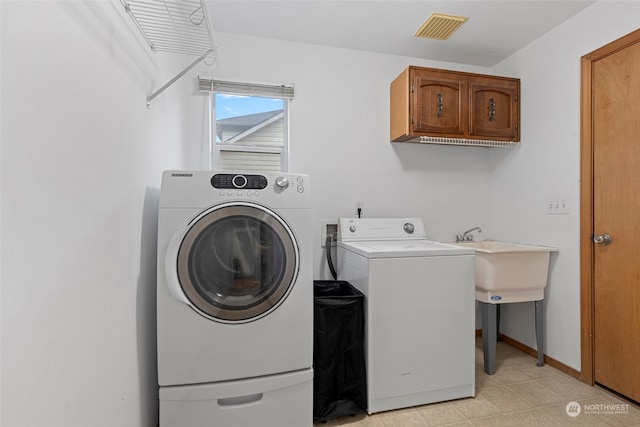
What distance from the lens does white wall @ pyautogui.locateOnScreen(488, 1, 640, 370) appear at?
213 cm

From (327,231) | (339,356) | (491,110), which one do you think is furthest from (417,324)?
(491,110)

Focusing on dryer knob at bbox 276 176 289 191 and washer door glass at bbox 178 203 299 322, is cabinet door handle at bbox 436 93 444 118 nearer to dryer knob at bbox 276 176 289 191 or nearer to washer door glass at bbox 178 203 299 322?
dryer knob at bbox 276 176 289 191

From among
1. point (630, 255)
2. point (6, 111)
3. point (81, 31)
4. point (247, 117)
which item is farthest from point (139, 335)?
point (630, 255)

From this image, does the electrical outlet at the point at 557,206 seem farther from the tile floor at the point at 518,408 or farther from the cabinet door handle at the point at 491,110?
the tile floor at the point at 518,408

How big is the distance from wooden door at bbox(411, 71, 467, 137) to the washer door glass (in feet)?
4.91

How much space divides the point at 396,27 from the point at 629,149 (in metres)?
1.67

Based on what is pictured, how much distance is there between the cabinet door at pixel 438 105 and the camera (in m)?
2.42

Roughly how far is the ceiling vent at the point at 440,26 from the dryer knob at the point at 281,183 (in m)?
1.64

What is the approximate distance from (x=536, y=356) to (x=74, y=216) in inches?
121

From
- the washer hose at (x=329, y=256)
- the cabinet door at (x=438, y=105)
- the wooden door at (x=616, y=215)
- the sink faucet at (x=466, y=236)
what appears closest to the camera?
the wooden door at (x=616, y=215)

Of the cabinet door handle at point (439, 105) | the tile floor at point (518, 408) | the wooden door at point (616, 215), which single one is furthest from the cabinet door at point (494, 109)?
the tile floor at point (518, 408)

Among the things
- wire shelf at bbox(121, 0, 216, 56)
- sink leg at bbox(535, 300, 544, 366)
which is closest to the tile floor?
sink leg at bbox(535, 300, 544, 366)

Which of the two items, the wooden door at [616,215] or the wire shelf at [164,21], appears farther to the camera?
the wooden door at [616,215]

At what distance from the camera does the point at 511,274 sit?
222 centimetres
